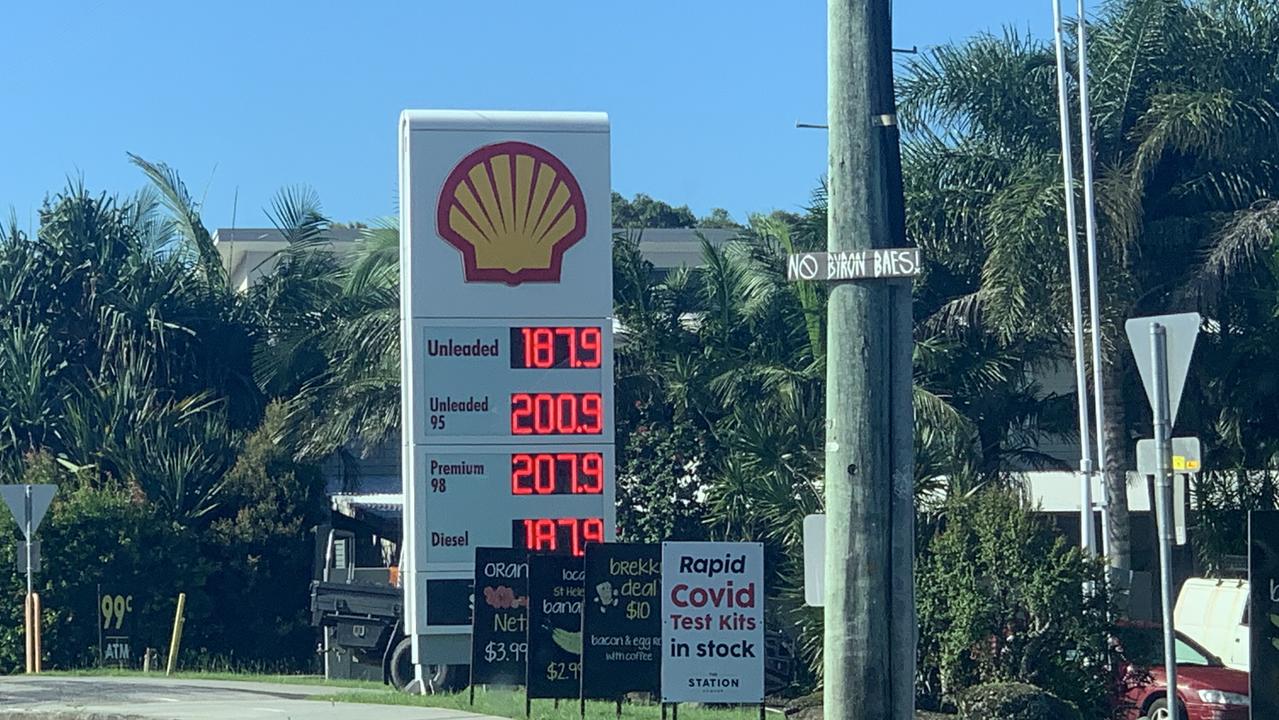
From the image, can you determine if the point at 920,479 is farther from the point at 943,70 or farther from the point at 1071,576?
the point at 943,70

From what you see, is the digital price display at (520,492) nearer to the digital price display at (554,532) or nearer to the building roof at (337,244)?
the digital price display at (554,532)

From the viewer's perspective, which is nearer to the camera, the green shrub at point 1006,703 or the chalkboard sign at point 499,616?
the green shrub at point 1006,703

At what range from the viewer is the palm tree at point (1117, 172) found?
84.3 feet

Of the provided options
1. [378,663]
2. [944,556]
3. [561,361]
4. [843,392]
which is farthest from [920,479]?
[843,392]

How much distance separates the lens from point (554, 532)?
53.6 ft

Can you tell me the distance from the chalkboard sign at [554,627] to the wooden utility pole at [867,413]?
7.23 metres

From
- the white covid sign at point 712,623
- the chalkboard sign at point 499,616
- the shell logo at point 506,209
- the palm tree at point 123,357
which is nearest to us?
the white covid sign at point 712,623

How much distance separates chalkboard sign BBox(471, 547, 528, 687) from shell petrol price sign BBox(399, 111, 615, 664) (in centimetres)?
43

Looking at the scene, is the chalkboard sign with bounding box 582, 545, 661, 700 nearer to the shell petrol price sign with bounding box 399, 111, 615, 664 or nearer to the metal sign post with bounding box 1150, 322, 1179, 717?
the shell petrol price sign with bounding box 399, 111, 615, 664

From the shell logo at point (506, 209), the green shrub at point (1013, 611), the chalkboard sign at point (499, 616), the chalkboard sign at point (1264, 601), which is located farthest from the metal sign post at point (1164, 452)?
the shell logo at point (506, 209)

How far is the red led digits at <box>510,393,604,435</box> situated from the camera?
53.2ft

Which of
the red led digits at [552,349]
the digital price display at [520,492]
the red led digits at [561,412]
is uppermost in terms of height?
the red led digits at [552,349]

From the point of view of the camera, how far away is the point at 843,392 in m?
8.17

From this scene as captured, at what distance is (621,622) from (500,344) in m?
2.99
